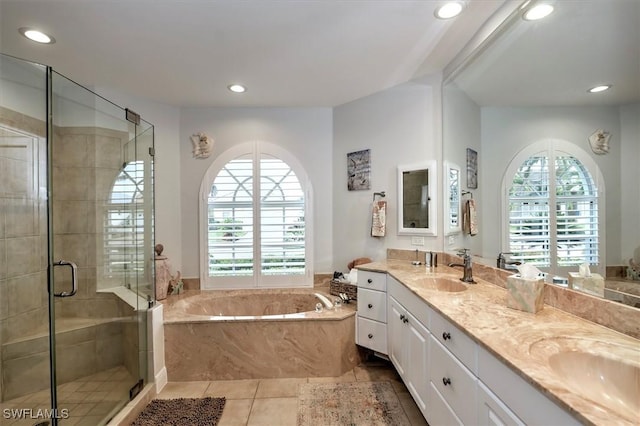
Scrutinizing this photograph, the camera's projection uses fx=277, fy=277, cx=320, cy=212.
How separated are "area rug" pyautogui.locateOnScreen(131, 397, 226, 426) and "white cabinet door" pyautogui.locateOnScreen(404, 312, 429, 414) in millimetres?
1276

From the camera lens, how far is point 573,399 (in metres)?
0.67

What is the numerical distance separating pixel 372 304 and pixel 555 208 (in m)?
1.39

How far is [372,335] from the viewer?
2.27 m

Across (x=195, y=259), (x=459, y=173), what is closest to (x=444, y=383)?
(x=459, y=173)

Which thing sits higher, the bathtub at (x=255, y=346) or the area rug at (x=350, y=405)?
the bathtub at (x=255, y=346)

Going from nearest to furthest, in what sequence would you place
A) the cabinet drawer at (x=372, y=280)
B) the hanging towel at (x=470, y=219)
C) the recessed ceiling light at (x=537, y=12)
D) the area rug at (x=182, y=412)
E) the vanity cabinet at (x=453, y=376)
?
1. the vanity cabinet at (x=453, y=376)
2. the recessed ceiling light at (x=537, y=12)
3. the area rug at (x=182, y=412)
4. the hanging towel at (x=470, y=219)
5. the cabinet drawer at (x=372, y=280)

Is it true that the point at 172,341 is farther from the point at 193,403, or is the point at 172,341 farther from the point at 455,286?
the point at 455,286

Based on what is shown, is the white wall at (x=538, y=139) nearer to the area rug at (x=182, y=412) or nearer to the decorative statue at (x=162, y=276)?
the area rug at (x=182, y=412)

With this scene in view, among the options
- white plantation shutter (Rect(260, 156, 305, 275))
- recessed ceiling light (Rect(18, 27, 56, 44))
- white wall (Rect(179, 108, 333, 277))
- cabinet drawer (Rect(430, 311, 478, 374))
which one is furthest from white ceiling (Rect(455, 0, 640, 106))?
recessed ceiling light (Rect(18, 27, 56, 44))

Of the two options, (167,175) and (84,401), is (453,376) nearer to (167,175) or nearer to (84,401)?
(84,401)

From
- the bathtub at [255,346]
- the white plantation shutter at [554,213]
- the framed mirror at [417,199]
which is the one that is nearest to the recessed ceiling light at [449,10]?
the white plantation shutter at [554,213]

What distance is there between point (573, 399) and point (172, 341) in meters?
2.45

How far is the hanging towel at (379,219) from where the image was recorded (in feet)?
8.89

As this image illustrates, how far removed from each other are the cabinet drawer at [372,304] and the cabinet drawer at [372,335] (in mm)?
47
